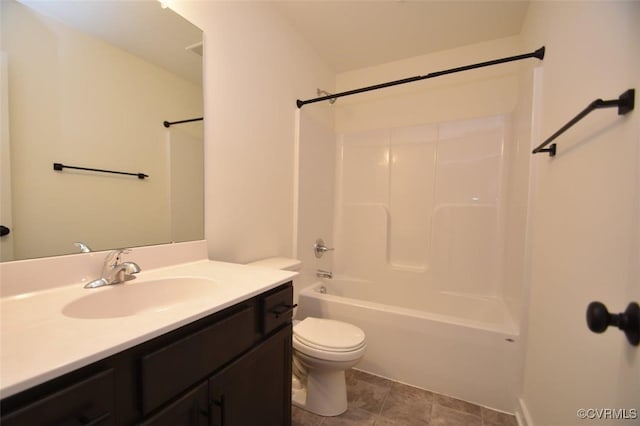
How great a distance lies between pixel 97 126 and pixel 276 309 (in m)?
0.96

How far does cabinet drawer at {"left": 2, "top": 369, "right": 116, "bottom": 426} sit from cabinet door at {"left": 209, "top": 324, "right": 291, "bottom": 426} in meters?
0.28

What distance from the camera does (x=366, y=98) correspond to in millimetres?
2699

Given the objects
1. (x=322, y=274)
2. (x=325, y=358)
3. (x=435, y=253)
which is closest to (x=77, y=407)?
(x=325, y=358)

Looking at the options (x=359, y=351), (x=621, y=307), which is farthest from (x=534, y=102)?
(x=359, y=351)

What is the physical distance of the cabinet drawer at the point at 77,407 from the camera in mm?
422

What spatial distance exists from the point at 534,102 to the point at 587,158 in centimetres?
85

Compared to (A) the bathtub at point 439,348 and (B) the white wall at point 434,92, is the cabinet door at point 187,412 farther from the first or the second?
(B) the white wall at point 434,92

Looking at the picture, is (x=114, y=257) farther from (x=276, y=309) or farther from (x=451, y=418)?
(x=451, y=418)

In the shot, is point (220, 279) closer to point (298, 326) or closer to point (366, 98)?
point (298, 326)

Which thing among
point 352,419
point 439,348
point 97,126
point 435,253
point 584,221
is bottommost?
point 352,419

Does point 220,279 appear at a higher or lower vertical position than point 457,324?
higher

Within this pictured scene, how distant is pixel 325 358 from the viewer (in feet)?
4.48

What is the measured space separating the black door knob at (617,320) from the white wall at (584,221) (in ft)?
0.15

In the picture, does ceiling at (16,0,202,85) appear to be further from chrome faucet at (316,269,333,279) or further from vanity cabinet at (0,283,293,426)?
chrome faucet at (316,269,333,279)
